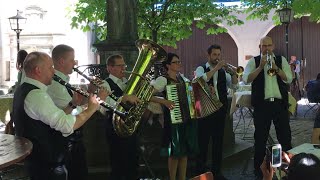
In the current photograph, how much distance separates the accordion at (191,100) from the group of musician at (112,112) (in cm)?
7

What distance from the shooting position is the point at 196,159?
586 centimetres

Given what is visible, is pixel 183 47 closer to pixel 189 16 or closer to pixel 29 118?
pixel 189 16

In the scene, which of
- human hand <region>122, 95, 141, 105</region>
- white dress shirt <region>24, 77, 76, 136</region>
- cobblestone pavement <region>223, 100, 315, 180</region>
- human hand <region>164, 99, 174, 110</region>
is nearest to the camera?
white dress shirt <region>24, 77, 76, 136</region>

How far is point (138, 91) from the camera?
467cm

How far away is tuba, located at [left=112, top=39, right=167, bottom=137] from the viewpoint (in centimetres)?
456

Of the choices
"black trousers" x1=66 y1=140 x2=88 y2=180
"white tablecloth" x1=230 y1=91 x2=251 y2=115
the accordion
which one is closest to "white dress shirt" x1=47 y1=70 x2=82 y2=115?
"black trousers" x1=66 y1=140 x2=88 y2=180

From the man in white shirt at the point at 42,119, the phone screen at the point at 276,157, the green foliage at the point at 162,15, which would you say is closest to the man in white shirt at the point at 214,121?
the man in white shirt at the point at 42,119

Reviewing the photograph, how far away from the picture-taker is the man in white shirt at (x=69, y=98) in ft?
13.9

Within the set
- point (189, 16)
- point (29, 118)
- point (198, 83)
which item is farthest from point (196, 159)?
point (189, 16)

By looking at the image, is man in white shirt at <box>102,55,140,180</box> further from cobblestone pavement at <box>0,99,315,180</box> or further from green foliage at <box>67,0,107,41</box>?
green foliage at <box>67,0,107,41</box>

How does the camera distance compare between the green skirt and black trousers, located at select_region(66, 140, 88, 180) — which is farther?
the green skirt

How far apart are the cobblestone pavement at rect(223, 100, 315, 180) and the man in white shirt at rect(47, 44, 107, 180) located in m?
2.43

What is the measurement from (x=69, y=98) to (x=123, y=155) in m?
0.98

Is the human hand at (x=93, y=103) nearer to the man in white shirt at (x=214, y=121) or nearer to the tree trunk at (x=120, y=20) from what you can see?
the man in white shirt at (x=214, y=121)
